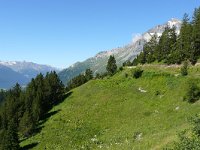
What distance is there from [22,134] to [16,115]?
12.5m

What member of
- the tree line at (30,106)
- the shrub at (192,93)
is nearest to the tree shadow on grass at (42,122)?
the tree line at (30,106)

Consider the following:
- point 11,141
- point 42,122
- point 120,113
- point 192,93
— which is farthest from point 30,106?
point 192,93

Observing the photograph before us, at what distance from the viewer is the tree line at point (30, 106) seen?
Answer: 259ft

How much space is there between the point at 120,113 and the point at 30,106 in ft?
97.5

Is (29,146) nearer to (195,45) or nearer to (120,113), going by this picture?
(120,113)

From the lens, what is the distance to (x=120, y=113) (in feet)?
249

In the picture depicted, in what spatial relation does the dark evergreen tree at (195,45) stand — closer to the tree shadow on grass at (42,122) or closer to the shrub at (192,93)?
the shrub at (192,93)

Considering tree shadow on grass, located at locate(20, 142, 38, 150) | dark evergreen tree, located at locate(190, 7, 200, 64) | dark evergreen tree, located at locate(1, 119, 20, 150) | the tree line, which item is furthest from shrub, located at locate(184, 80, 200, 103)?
dark evergreen tree, located at locate(1, 119, 20, 150)

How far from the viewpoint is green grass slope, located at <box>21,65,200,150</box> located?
60438 millimetres

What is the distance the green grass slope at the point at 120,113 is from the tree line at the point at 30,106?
358 cm

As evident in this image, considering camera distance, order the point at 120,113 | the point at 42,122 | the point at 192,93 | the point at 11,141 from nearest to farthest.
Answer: the point at 192,93 → the point at 11,141 → the point at 120,113 → the point at 42,122

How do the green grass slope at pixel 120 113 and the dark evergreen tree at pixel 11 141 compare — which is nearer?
the green grass slope at pixel 120 113

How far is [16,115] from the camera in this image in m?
92.6

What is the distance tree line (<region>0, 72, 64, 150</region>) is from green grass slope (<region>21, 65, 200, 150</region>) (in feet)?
11.7
